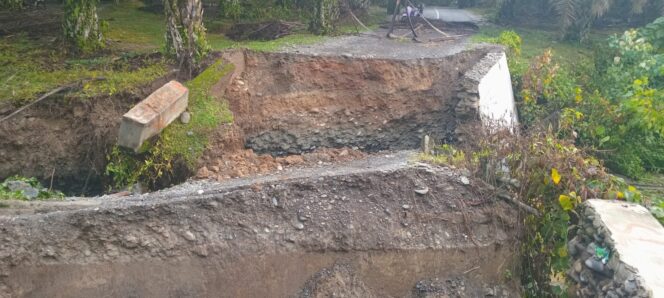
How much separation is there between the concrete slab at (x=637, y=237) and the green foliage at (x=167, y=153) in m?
5.20

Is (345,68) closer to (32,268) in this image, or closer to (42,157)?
(42,157)

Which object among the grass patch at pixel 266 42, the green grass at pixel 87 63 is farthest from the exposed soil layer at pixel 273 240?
the grass patch at pixel 266 42

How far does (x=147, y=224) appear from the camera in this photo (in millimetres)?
5648

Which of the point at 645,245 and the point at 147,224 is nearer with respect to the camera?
the point at 645,245

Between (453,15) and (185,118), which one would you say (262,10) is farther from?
(453,15)

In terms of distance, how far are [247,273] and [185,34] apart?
177 inches

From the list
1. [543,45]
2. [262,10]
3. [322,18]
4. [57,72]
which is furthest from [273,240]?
[543,45]

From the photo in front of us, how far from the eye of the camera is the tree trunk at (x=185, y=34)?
8.48 meters

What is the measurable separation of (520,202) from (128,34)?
853cm

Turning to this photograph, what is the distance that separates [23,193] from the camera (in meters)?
6.71

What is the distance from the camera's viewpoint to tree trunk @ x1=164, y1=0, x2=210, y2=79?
8.48m

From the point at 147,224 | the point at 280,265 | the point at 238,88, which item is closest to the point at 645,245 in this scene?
the point at 280,265

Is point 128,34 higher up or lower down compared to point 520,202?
higher up

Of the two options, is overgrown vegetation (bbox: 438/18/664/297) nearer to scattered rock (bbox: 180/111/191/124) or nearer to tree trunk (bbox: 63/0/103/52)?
scattered rock (bbox: 180/111/191/124)
